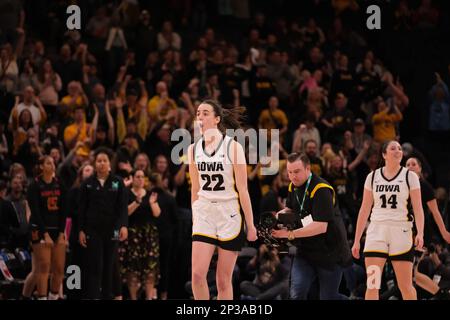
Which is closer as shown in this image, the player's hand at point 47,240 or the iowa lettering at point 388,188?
the iowa lettering at point 388,188

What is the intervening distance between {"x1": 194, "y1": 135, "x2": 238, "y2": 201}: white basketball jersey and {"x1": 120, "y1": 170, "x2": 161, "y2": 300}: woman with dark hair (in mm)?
4242

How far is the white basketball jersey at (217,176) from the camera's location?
9.35 m

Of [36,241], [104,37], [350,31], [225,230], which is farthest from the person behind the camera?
[350,31]

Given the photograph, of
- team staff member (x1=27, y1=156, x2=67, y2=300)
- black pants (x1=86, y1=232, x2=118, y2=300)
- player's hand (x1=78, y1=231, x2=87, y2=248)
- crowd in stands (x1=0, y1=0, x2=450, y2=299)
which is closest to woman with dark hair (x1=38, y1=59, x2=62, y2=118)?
crowd in stands (x1=0, y1=0, x2=450, y2=299)

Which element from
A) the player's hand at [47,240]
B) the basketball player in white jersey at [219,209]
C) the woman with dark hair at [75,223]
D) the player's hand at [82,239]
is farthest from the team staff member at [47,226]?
the basketball player in white jersey at [219,209]

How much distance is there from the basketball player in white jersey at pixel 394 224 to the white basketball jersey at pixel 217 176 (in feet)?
6.09

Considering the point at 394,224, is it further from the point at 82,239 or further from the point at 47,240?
the point at 47,240

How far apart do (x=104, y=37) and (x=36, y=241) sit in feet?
23.9

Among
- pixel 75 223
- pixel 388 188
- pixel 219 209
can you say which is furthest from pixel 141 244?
pixel 219 209

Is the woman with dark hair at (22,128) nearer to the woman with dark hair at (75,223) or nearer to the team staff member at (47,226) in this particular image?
the woman with dark hair at (75,223)

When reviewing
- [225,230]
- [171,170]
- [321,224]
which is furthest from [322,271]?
[171,170]

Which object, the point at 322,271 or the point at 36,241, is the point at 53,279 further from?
the point at 322,271

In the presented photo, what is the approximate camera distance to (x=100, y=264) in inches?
485

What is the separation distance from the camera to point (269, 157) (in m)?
15.9
